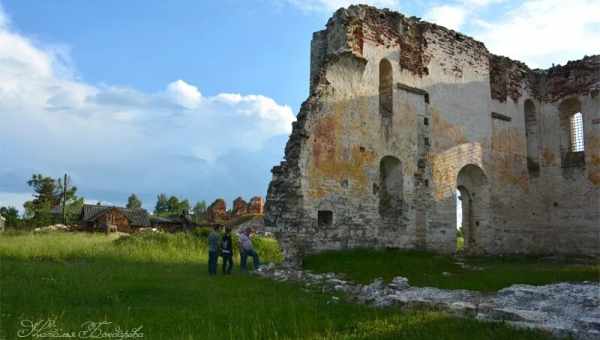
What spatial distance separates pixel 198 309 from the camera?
673 centimetres

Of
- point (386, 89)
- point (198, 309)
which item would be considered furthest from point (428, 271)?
point (198, 309)

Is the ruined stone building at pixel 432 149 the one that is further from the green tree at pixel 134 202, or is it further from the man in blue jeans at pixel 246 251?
the green tree at pixel 134 202

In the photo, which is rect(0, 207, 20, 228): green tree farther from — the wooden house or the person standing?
the person standing

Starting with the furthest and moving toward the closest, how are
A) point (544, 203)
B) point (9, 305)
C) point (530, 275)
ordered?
point (544, 203), point (530, 275), point (9, 305)

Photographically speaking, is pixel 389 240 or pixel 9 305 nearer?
pixel 9 305

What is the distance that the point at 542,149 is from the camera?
19.6 meters

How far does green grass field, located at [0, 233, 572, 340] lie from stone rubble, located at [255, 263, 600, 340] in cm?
35

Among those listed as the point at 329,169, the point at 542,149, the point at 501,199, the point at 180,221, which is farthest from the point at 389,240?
the point at 180,221

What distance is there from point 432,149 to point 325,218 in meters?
4.60

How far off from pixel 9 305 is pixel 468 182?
1483 cm

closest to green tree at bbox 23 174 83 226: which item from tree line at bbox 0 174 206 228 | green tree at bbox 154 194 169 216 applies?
tree line at bbox 0 174 206 228

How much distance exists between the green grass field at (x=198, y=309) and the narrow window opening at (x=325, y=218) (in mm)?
2946

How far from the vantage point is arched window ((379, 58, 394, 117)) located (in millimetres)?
15062

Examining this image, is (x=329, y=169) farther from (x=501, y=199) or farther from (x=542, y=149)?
(x=542, y=149)
